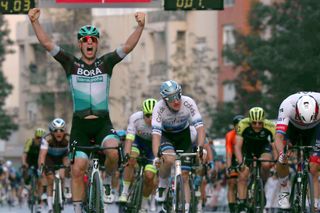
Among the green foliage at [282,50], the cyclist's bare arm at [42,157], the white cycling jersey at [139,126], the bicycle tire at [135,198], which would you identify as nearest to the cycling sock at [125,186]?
the white cycling jersey at [139,126]

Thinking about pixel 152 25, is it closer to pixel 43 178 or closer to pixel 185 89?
pixel 185 89

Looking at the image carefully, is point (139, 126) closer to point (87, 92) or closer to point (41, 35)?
point (87, 92)

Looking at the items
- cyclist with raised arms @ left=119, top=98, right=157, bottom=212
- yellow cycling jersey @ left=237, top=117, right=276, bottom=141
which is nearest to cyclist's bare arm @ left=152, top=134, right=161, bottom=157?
cyclist with raised arms @ left=119, top=98, right=157, bottom=212

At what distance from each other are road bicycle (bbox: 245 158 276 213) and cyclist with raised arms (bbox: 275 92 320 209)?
2650 millimetres

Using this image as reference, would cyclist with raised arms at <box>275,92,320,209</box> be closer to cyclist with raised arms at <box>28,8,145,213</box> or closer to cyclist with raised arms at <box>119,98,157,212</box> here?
cyclist with raised arms at <box>28,8,145,213</box>

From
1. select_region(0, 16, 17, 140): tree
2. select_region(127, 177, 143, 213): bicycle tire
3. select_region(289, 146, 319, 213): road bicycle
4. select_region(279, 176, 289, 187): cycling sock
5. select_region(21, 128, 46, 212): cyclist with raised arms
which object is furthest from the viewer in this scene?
select_region(0, 16, 17, 140): tree

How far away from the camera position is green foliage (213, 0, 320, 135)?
48.1 m

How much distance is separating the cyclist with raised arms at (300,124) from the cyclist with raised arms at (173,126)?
1.07 meters

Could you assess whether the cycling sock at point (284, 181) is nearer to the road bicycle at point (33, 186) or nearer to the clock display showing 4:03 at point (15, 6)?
the clock display showing 4:03 at point (15, 6)

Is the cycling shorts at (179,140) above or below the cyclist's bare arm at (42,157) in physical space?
above

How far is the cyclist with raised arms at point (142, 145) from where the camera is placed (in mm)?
22766

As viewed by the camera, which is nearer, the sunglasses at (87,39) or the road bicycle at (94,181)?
the road bicycle at (94,181)

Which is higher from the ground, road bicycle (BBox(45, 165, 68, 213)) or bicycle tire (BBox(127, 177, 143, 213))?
bicycle tire (BBox(127, 177, 143, 213))

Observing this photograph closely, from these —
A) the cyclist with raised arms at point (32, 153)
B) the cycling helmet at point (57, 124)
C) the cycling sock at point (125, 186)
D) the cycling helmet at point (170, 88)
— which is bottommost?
the cyclist with raised arms at point (32, 153)
